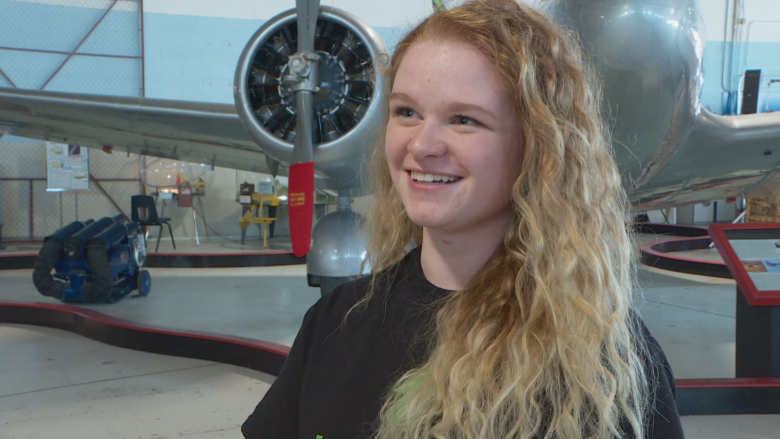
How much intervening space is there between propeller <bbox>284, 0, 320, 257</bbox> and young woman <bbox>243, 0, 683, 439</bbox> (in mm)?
2603

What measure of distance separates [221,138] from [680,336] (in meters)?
3.96

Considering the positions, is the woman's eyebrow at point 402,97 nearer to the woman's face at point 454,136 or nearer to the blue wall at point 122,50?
the woman's face at point 454,136

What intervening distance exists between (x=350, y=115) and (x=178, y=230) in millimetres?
7641

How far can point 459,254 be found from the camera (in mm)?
922

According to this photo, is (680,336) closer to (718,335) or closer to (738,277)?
(718,335)

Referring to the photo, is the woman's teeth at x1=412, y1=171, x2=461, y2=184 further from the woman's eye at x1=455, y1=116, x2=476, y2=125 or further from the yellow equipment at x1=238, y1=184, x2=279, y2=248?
the yellow equipment at x1=238, y1=184, x2=279, y2=248

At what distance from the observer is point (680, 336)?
4172 mm

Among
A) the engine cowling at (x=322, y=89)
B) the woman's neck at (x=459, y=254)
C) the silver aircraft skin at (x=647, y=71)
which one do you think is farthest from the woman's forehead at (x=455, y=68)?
the engine cowling at (x=322, y=89)

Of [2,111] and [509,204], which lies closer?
[509,204]

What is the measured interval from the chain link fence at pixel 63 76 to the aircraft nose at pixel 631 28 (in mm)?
9193

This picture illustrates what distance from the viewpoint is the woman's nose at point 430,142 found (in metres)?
0.83

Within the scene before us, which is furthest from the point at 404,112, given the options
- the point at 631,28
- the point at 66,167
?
the point at 66,167

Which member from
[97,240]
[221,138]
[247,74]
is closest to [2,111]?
[97,240]

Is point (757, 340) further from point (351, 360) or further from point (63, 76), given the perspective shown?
point (63, 76)
